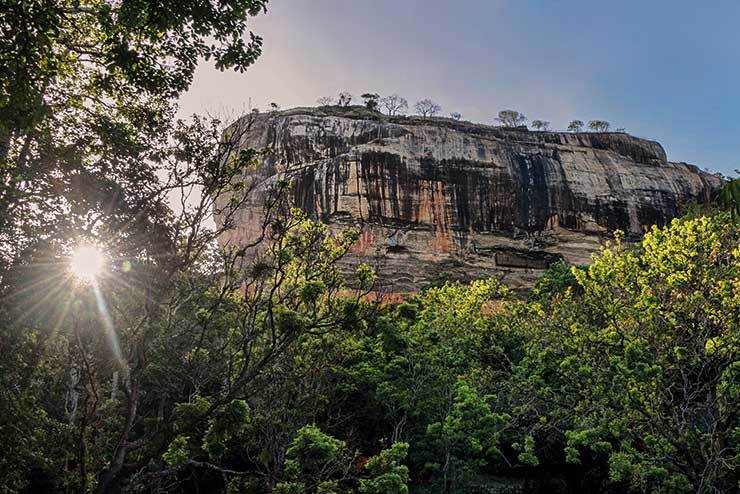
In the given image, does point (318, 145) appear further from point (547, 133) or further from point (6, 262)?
point (6, 262)

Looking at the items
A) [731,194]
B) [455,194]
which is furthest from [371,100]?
[731,194]

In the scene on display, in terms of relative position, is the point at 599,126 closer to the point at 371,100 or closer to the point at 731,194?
the point at 371,100

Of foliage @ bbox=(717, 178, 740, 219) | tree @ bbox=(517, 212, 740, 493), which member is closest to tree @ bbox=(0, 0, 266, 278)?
foliage @ bbox=(717, 178, 740, 219)

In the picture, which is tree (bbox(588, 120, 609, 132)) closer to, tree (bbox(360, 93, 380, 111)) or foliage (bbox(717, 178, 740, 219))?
tree (bbox(360, 93, 380, 111))

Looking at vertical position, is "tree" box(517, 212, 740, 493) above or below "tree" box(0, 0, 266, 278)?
below

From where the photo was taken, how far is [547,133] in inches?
1927

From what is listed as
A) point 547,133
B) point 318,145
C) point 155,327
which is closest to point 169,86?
point 155,327

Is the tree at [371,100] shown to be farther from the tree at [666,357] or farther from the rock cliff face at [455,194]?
the tree at [666,357]

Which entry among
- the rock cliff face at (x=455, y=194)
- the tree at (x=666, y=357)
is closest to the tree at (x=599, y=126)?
the rock cliff face at (x=455, y=194)

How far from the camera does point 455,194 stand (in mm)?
41781

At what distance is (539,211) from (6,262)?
40123 millimetres

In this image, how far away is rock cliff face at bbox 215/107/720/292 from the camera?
40.0 m

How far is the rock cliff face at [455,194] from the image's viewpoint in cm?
4003

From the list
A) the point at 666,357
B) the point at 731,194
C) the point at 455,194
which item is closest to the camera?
the point at 731,194
